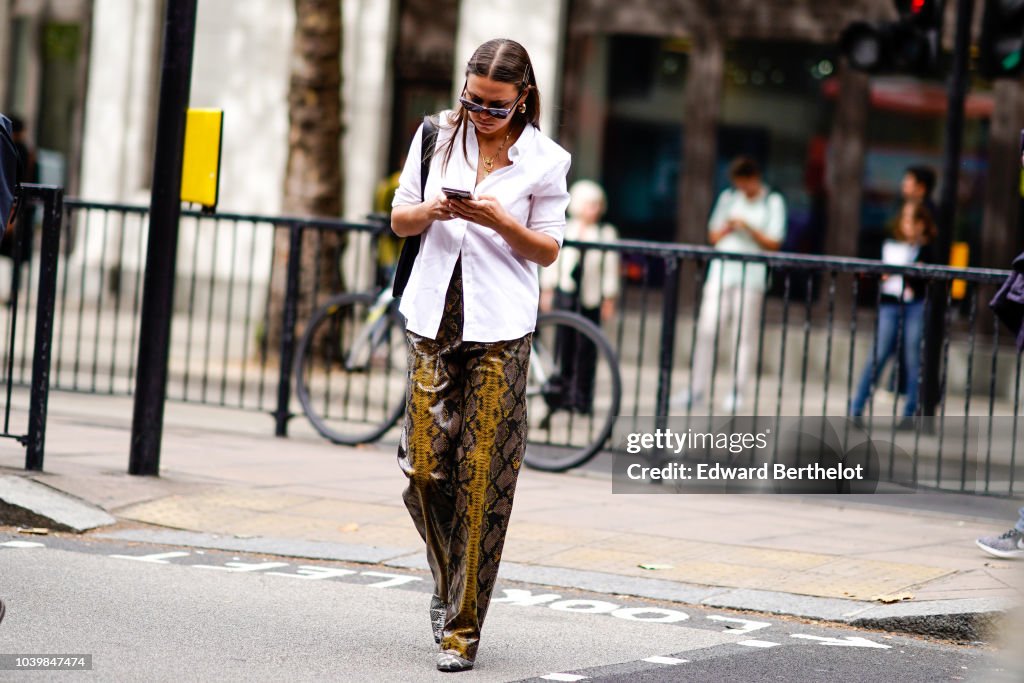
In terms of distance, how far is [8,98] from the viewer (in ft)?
64.4

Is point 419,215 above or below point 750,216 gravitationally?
below

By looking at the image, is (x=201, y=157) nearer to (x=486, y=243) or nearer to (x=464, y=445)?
(x=486, y=243)

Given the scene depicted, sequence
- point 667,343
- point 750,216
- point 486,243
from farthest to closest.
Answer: point 750,216
point 667,343
point 486,243

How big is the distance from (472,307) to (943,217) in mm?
6614

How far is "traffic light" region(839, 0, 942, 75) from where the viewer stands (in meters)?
10.7

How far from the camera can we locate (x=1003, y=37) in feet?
33.3

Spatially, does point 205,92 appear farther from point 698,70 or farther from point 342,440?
point 342,440

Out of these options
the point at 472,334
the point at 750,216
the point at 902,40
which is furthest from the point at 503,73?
the point at 750,216

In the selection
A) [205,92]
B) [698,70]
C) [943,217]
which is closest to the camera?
[943,217]

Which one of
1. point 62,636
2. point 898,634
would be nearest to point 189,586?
point 62,636

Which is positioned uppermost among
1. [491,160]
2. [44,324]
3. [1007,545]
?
[491,160]

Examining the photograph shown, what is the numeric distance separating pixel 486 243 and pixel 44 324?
323cm

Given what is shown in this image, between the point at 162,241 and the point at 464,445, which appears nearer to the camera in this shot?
the point at 464,445

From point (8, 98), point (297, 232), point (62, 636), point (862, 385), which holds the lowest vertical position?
point (62, 636)
